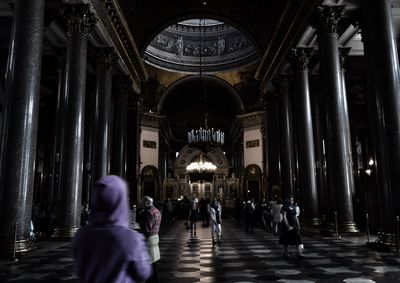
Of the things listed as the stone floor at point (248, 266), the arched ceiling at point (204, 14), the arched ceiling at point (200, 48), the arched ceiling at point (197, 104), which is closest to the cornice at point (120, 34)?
the arched ceiling at point (204, 14)

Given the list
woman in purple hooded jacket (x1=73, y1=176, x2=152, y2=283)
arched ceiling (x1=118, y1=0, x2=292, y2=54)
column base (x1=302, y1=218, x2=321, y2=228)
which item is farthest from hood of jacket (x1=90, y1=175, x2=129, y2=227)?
arched ceiling (x1=118, y1=0, x2=292, y2=54)

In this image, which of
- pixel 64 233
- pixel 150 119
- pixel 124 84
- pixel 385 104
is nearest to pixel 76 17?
pixel 64 233

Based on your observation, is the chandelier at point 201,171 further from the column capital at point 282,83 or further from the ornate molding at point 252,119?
the column capital at point 282,83

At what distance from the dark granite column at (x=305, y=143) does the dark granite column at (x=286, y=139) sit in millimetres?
2905

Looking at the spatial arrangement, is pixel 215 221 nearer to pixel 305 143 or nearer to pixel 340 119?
pixel 340 119

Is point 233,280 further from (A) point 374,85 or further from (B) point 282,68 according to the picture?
(B) point 282,68

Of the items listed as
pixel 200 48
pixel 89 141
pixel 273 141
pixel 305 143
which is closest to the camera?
pixel 305 143

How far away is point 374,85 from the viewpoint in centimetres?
838

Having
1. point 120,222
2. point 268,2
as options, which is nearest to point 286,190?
point 268,2

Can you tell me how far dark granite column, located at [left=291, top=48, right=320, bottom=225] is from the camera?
13.4 meters

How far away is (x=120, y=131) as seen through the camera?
678 inches

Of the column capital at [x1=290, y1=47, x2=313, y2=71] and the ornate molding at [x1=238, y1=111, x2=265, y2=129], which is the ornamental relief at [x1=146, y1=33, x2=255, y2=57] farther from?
the column capital at [x1=290, y1=47, x2=313, y2=71]

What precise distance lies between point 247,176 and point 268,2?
614 inches

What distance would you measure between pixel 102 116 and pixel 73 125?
10.5 ft
